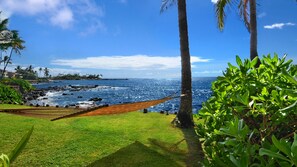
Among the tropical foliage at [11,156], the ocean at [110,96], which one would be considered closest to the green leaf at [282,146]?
→ the tropical foliage at [11,156]

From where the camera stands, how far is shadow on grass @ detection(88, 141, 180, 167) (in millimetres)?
4164

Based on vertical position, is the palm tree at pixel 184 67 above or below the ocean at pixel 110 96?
above

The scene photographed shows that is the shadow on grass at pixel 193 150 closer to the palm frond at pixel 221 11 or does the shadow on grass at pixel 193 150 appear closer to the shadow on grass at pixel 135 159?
the shadow on grass at pixel 135 159

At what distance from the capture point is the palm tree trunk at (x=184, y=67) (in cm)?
648

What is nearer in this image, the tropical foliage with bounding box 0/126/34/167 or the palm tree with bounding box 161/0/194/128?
the tropical foliage with bounding box 0/126/34/167

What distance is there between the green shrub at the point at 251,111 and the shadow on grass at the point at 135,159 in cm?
250

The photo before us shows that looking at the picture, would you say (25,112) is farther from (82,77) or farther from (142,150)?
(82,77)

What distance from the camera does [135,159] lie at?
438cm

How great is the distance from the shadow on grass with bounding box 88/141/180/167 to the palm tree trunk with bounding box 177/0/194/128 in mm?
1881

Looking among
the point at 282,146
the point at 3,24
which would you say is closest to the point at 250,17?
the point at 282,146

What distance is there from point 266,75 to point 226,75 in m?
0.31

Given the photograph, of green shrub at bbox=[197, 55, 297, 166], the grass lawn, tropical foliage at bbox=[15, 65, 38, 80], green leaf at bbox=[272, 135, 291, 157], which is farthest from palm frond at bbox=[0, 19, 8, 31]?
tropical foliage at bbox=[15, 65, 38, 80]

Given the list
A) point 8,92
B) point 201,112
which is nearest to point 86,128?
point 201,112

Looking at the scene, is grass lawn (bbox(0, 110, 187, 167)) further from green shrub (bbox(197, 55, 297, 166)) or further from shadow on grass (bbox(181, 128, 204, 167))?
green shrub (bbox(197, 55, 297, 166))
